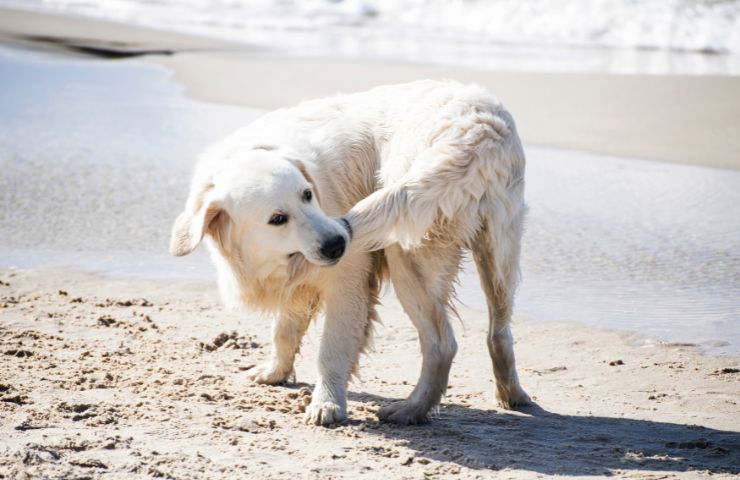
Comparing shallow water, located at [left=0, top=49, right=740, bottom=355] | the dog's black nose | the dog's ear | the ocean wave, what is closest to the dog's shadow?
the dog's black nose

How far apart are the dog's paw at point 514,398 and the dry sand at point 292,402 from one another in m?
0.08

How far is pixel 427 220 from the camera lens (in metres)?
4.73

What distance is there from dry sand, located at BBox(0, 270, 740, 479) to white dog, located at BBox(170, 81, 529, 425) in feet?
1.10

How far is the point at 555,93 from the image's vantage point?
12625mm

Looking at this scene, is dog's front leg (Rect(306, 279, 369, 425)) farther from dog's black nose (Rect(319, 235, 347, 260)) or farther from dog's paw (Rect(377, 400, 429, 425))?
dog's black nose (Rect(319, 235, 347, 260))

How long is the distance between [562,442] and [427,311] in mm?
934

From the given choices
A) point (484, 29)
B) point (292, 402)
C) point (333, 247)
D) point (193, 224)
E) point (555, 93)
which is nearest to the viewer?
point (333, 247)

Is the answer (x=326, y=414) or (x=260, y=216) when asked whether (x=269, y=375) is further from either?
(x=260, y=216)

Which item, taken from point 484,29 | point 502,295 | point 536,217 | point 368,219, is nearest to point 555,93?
point 536,217

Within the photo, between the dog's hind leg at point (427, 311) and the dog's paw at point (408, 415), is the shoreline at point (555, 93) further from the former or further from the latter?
the dog's paw at point (408, 415)

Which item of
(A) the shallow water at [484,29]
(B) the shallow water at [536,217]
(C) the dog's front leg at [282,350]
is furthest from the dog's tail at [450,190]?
(A) the shallow water at [484,29]

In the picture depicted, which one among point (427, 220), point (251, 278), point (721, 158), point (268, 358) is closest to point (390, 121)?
point (427, 220)

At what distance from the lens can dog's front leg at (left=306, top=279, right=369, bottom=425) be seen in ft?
16.5

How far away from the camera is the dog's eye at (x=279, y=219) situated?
469 centimetres
